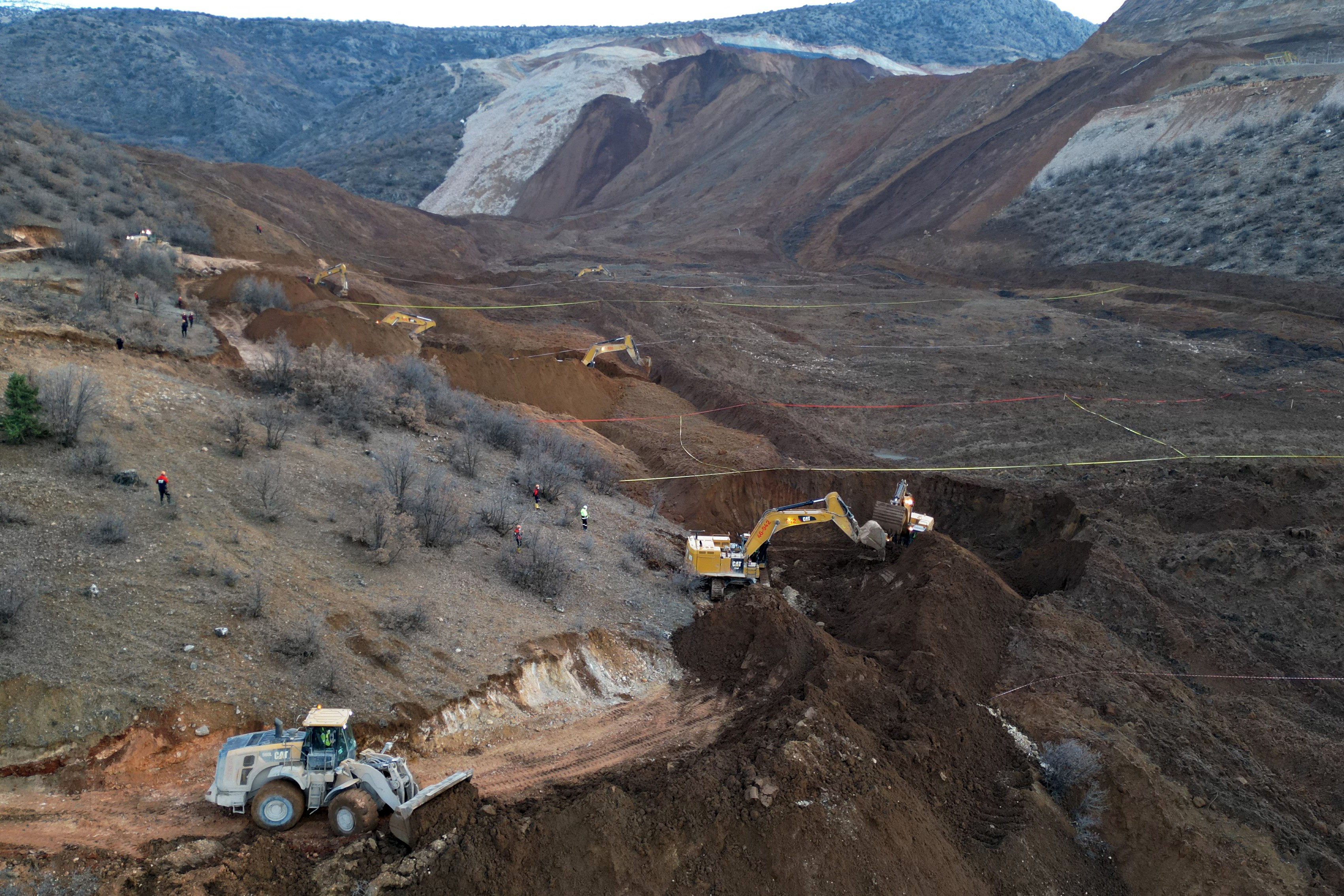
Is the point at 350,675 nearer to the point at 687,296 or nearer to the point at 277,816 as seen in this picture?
the point at 277,816

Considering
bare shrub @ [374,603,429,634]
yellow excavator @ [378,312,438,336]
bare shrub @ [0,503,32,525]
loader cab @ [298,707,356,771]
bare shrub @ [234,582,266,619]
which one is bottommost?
yellow excavator @ [378,312,438,336]

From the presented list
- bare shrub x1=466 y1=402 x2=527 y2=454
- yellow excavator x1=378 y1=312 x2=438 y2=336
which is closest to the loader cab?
bare shrub x1=466 y1=402 x2=527 y2=454

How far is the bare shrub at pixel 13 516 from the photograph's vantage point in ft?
33.8

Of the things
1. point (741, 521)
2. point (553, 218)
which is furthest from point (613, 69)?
point (741, 521)

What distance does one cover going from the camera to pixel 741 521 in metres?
21.1

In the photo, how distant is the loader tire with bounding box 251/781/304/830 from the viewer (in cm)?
771

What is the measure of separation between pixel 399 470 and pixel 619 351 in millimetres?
17334

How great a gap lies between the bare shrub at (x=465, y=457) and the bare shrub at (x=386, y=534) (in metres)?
4.08

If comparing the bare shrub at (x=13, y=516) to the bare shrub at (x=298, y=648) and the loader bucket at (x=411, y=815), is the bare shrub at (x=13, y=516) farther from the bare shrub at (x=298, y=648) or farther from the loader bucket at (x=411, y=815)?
the loader bucket at (x=411, y=815)

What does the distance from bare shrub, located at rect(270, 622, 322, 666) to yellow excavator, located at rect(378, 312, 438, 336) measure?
67.1 ft

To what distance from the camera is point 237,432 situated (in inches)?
562

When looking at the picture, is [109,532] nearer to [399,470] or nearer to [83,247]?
[399,470]

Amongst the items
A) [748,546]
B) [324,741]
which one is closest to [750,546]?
[748,546]

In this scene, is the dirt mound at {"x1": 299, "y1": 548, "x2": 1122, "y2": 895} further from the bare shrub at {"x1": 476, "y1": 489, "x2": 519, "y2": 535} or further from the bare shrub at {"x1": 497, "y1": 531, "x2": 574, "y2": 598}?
the bare shrub at {"x1": 476, "y1": 489, "x2": 519, "y2": 535}
